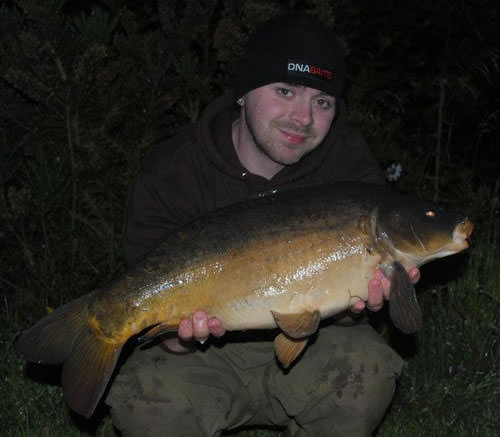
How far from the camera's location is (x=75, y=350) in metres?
2.39

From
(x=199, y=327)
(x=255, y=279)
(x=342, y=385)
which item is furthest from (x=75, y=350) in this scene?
(x=342, y=385)

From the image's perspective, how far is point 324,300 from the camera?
2404 mm

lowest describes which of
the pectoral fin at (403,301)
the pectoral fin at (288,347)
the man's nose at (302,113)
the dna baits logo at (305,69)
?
the pectoral fin at (288,347)

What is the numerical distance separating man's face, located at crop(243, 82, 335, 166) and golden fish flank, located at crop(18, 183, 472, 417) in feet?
1.55

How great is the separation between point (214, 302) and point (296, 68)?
1012 mm

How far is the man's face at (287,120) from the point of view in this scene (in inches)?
112

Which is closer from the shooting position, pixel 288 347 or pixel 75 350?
pixel 75 350

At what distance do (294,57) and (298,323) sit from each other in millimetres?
1080

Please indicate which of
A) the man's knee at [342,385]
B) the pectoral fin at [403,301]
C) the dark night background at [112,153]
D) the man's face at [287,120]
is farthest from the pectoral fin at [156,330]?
the dark night background at [112,153]

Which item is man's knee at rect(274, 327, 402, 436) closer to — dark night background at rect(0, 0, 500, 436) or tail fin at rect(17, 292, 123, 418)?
dark night background at rect(0, 0, 500, 436)

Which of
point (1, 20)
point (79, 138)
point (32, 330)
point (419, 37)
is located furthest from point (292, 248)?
point (419, 37)

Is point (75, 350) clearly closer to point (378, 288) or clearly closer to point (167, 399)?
point (167, 399)

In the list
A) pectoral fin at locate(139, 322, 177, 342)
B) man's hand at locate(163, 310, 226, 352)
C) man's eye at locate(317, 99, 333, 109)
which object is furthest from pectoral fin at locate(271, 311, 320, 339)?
man's eye at locate(317, 99, 333, 109)

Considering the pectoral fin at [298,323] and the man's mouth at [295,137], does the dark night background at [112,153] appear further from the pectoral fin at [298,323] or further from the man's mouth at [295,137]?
the man's mouth at [295,137]
